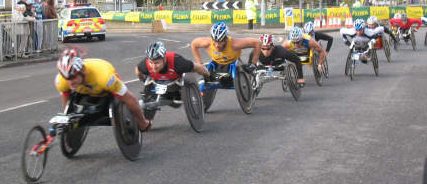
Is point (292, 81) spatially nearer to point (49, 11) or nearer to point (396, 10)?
point (49, 11)

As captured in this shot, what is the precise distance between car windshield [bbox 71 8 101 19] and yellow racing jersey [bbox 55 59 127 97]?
2327 cm

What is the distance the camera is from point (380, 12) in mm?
49281

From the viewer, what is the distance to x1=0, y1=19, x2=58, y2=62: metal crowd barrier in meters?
20.2

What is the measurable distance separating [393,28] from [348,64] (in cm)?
1203

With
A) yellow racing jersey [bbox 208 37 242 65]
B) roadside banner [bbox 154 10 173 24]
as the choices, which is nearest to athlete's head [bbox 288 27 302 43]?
yellow racing jersey [bbox 208 37 242 65]

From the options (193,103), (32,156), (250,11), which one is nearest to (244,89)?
(193,103)

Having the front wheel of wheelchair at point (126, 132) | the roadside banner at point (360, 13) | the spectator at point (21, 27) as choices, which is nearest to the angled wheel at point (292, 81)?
the front wheel of wheelchair at point (126, 132)

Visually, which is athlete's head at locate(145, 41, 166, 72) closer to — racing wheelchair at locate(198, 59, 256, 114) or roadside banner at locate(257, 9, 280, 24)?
racing wheelchair at locate(198, 59, 256, 114)

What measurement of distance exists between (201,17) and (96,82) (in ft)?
124

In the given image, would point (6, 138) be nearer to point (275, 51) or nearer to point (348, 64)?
point (275, 51)

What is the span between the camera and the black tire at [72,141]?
7.54 m

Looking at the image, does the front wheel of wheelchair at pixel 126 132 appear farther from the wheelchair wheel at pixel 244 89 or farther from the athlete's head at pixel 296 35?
the athlete's head at pixel 296 35

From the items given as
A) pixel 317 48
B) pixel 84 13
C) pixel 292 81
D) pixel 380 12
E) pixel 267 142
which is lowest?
pixel 267 142

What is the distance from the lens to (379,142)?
8359 mm
